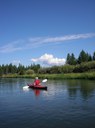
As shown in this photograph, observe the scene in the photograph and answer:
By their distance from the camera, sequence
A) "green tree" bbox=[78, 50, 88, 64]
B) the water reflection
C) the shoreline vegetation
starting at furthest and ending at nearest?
"green tree" bbox=[78, 50, 88, 64] < the shoreline vegetation < the water reflection

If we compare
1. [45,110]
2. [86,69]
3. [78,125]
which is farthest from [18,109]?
[86,69]

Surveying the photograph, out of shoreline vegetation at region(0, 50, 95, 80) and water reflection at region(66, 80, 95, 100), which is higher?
shoreline vegetation at region(0, 50, 95, 80)

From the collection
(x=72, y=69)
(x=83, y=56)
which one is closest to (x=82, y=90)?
(x=72, y=69)

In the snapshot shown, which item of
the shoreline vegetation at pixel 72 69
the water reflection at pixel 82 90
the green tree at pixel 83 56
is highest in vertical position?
the green tree at pixel 83 56

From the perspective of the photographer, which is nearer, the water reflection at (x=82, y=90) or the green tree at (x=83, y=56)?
the water reflection at (x=82, y=90)

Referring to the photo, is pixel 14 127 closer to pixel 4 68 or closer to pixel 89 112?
pixel 89 112

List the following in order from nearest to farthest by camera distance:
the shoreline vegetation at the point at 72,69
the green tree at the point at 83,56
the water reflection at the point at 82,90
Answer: the water reflection at the point at 82,90 → the shoreline vegetation at the point at 72,69 → the green tree at the point at 83,56

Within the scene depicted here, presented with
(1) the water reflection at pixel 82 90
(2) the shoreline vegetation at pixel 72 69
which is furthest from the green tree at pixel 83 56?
(1) the water reflection at pixel 82 90

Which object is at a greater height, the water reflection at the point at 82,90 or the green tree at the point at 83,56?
the green tree at the point at 83,56

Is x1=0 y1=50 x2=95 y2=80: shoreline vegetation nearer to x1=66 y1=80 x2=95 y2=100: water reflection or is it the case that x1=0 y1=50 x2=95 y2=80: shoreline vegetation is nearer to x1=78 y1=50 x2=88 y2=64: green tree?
x1=78 y1=50 x2=88 y2=64: green tree

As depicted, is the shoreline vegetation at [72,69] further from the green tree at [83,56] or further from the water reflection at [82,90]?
the water reflection at [82,90]

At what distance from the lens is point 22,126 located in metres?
16.3

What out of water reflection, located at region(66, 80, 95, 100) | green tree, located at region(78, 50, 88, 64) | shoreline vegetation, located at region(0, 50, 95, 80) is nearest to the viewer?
water reflection, located at region(66, 80, 95, 100)

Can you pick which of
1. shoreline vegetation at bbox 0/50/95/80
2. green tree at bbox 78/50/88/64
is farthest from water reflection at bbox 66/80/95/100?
green tree at bbox 78/50/88/64
